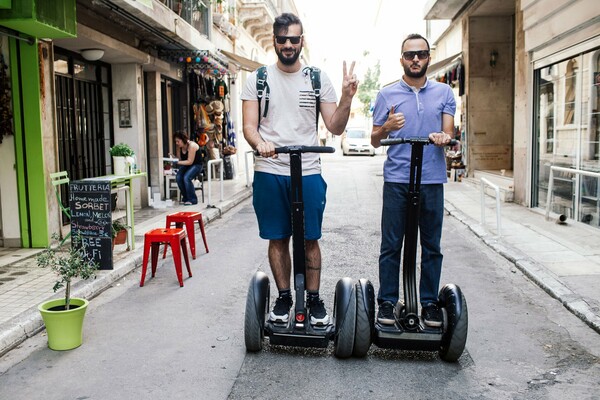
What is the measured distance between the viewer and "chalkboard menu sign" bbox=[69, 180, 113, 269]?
651cm

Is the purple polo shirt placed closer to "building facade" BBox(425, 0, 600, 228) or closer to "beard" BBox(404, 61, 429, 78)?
"beard" BBox(404, 61, 429, 78)

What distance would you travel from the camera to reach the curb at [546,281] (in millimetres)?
5083

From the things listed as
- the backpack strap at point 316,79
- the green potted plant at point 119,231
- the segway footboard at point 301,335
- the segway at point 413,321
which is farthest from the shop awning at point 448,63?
the segway footboard at point 301,335

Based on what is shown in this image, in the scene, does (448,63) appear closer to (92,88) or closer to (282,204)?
(92,88)

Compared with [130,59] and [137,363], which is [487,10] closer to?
[130,59]

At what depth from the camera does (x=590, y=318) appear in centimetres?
496

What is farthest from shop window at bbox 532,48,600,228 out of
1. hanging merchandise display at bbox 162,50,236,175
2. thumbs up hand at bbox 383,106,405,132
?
hanging merchandise display at bbox 162,50,236,175

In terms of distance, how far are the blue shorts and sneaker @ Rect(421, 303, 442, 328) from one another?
0.87 m

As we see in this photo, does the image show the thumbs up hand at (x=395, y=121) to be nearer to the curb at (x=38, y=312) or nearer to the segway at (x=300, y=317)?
the segway at (x=300, y=317)

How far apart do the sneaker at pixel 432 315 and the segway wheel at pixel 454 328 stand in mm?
52

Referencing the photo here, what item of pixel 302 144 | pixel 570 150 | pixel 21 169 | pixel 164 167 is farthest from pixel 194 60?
pixel 302 144

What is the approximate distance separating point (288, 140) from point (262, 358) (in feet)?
4.86

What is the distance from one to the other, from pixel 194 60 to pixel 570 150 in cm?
854

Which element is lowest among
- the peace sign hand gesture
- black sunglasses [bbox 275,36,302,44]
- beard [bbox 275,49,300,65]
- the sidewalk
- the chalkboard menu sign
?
the sidewalk
